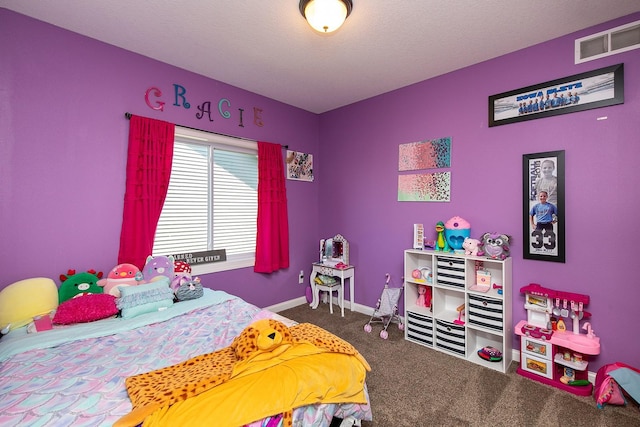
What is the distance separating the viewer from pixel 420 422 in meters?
1.76

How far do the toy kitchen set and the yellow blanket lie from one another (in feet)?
5.11

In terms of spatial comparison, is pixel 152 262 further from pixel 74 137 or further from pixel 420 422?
pixel 420 422

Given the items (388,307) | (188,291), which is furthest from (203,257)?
(388,307)

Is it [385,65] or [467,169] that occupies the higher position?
[385,65]

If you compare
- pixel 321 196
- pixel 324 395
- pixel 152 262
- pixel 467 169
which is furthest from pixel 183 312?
pixel 467 169

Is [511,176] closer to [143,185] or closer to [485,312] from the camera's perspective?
[485,312]

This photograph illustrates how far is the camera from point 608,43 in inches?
82.6

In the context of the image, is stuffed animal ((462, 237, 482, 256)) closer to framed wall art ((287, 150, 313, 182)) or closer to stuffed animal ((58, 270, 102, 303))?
framed wall art ((287, 150, 313, 182))

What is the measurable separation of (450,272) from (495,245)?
448 millimetres

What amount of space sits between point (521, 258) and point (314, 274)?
7.56 feet

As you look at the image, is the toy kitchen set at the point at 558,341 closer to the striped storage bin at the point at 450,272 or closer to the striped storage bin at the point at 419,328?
the striped storage bin at the point at 450,272

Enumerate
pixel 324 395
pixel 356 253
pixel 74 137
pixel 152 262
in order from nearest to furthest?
pixel 324 395, pixel 74 137, pixel 152 262, pixel 356 253

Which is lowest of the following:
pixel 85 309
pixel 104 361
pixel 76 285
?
pixel 104 361

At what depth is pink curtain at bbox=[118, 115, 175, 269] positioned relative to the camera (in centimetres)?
250
